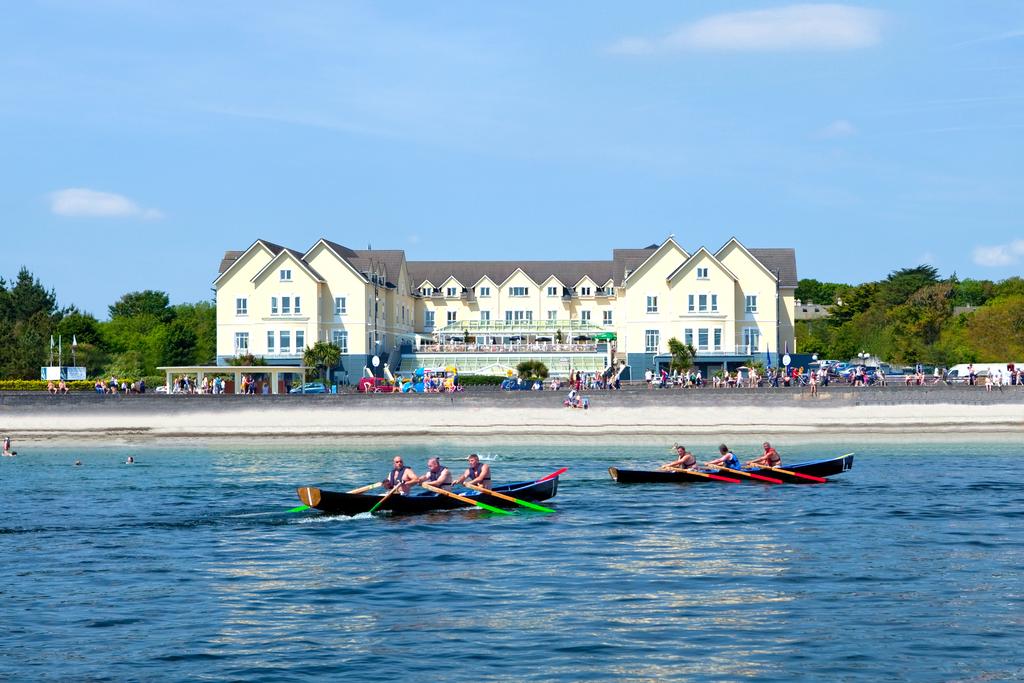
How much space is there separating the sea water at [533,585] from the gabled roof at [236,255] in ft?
163

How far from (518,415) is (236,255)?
41906 mm

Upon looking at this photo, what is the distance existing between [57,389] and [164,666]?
53.5 metres

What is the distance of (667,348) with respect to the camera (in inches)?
3214

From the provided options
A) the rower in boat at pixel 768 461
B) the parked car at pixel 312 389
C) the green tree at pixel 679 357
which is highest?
the green tree at pixel 679 357

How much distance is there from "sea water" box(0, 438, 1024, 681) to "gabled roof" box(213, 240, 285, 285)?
49.8 meters

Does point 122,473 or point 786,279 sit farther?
point 786,279

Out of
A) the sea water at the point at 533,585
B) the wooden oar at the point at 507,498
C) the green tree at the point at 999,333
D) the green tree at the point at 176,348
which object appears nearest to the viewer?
the sea water at the point at 533,585

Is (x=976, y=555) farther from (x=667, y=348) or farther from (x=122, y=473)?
(x=667, y=348)

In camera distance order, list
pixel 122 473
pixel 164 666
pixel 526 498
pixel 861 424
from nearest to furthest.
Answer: pixel 164 666, pixel 526 498, pixel 122 473, pixel 861 424

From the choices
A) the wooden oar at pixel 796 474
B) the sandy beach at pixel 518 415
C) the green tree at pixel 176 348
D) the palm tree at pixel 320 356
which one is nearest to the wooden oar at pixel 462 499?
the wooden oar at pixel 796 474

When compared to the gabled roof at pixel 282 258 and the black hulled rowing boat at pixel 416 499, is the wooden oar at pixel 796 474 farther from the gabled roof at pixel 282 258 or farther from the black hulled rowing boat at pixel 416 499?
the gabled roof at pixel 282 258

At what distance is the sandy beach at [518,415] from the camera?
180ft

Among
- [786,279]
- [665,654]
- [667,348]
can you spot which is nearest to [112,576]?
[665,654]

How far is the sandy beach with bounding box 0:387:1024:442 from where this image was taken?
54.9 m
